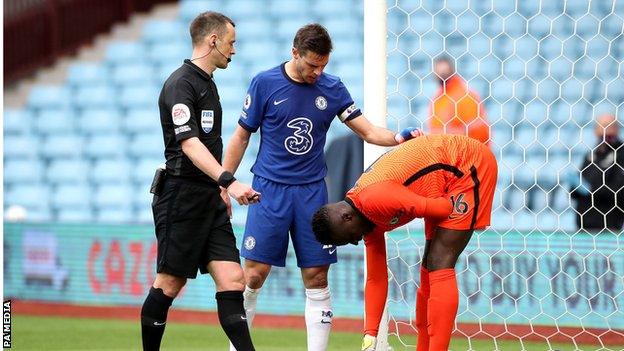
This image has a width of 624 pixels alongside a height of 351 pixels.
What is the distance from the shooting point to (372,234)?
5.34 meters

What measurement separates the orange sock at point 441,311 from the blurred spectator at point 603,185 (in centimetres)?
292

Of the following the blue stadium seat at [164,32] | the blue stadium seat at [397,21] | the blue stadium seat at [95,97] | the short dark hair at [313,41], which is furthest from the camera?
the blue stadium seat at [164,32]

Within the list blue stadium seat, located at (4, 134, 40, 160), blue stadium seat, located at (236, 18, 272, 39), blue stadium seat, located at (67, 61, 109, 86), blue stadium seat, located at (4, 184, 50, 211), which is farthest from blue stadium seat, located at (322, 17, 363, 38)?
blue stadium seat, located at (4, 134, 40, 160)

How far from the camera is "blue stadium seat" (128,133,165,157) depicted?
1237 cm

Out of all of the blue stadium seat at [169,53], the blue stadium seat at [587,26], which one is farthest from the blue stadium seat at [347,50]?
the blue stadium seat at [587,26]

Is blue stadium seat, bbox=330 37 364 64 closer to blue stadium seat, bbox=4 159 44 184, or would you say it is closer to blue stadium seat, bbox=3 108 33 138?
blue stadium seat, bbox=4 159 44 184

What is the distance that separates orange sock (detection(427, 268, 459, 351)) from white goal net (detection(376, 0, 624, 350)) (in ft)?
6.66

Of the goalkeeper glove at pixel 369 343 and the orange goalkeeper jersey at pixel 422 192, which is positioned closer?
the orange goalkeeper jersey at pixel 422 192

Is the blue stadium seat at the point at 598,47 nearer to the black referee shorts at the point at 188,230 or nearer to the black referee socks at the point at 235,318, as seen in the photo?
the black referee shorts at the point at 188,230

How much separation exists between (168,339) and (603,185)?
3.23 meters

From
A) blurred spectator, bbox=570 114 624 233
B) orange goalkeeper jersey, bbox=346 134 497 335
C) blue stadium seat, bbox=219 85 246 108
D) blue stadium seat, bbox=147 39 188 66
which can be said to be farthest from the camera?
blue stadium seat, bbox=147 39 188 66

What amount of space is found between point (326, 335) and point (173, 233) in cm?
101

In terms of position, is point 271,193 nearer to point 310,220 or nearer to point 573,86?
point 310,220

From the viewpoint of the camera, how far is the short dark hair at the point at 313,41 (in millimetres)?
5520
